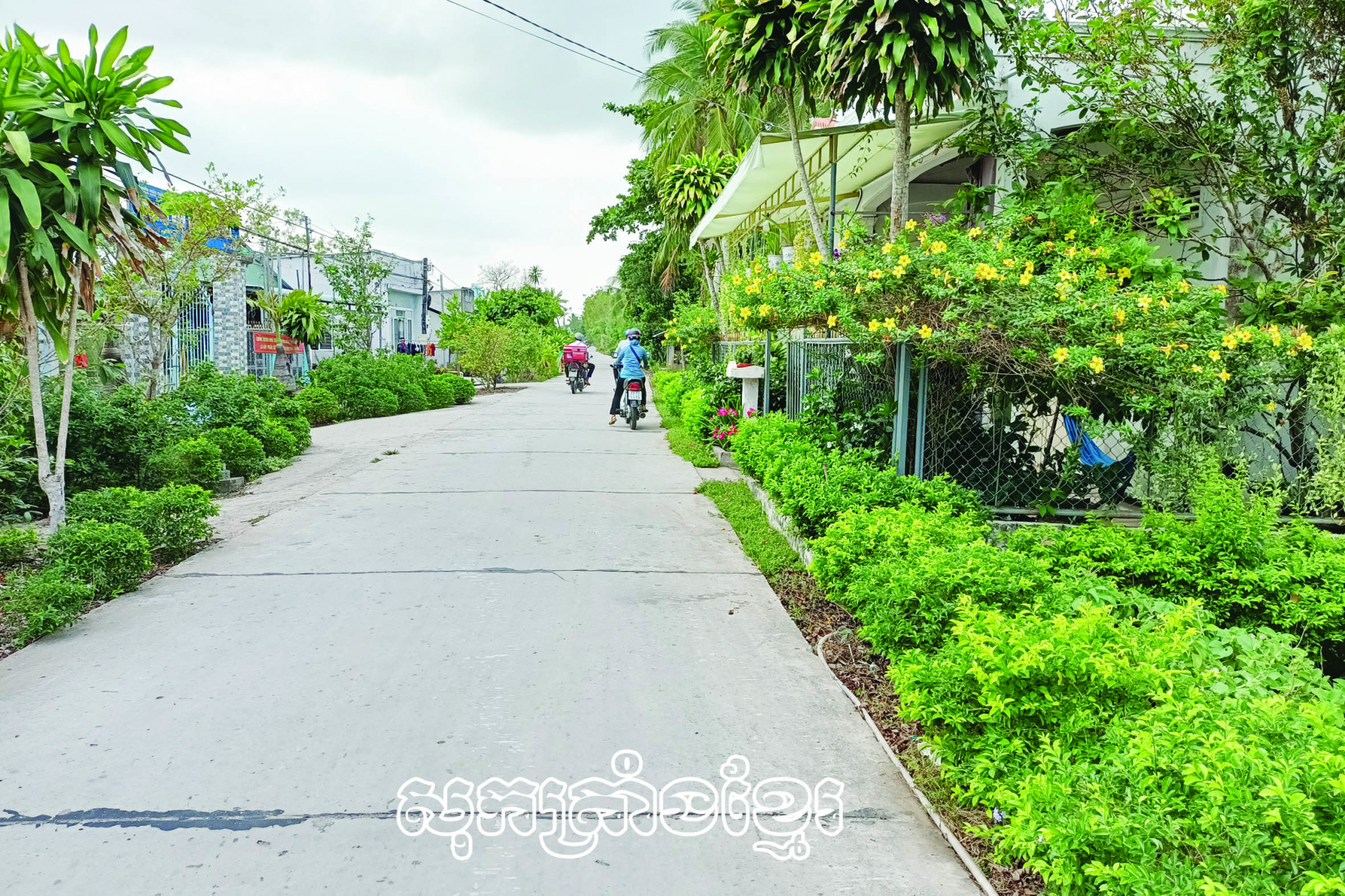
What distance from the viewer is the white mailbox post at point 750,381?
11.0 meters

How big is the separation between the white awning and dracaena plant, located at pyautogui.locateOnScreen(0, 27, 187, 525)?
6.21 m

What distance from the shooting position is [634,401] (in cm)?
1570

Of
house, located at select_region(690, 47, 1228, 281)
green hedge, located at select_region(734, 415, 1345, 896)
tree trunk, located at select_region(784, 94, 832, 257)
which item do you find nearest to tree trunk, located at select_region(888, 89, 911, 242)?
house, located at select_region(690, 47, 1228, 281)

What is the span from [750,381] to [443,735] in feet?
27.6

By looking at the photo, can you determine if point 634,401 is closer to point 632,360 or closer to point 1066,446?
point 632,360

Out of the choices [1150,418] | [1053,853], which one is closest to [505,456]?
[1150,418]

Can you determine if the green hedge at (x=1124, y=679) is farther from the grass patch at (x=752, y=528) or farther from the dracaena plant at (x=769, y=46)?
the dracaena plant at (x=769, y=46)

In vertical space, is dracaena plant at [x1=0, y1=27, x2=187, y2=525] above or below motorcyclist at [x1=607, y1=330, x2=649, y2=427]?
above

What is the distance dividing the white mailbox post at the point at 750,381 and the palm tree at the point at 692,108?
11193mm

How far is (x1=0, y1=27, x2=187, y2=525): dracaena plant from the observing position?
4.95 meters

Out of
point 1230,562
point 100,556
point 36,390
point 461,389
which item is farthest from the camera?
point 461,389

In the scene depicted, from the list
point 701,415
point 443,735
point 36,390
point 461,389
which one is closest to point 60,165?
point 36,390

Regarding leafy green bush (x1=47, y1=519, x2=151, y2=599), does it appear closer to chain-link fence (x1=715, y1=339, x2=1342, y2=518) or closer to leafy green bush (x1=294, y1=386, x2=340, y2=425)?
chain-link fence (x1=715, y1=339, x2=1342, y2=518)

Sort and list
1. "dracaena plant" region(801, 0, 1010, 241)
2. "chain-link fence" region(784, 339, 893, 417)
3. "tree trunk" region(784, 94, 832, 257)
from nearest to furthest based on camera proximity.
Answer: "chain-link fence" region(784, 339, 893, 417)
"dracaena plant" region(801, 0, 1010, 241)
"tree trunk" region(784, 94, 832, 257)
